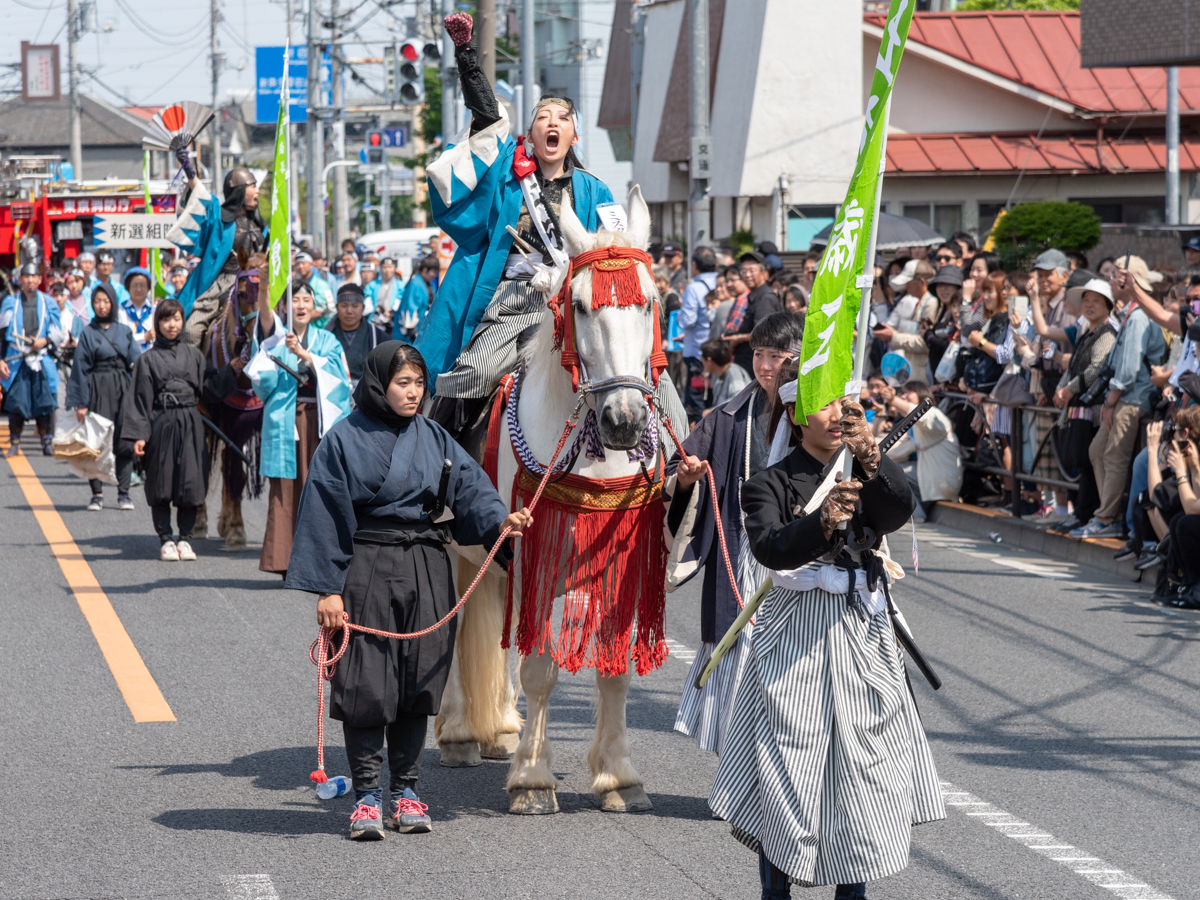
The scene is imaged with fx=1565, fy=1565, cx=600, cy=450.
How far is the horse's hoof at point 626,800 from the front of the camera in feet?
19.0

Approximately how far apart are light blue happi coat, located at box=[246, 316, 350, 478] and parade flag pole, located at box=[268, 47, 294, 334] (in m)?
0.80

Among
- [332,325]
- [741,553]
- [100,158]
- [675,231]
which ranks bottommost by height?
[741,553]

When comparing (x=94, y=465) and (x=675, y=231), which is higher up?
(x=675, y=231)

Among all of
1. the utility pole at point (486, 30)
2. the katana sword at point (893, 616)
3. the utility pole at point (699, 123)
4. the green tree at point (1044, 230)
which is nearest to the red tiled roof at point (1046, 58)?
the green tree at point (1044, 230)

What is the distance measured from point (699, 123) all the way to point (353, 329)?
7.53m

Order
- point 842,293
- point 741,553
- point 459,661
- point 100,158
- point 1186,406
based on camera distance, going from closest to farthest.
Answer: point 842,293, point 741,553, point 459,661, point 1186,406, point 100,158

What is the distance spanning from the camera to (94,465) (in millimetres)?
13703

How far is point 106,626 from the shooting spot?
9180mm

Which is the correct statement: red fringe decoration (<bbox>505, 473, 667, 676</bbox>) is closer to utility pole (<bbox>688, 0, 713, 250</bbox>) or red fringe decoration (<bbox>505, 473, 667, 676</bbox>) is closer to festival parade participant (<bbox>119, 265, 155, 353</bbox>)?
utility pole (<bbox>688, 0, 713, 250</bbox>)

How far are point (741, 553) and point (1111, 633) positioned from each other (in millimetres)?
3977

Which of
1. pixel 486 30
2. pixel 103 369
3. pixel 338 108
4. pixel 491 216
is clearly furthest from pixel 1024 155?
pixel 491 216

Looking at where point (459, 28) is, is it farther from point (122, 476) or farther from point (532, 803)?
point (122, 476)

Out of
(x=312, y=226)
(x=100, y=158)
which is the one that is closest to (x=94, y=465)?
(x=312, y=226)

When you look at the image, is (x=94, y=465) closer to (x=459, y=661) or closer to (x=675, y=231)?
(x=459, y=661)
